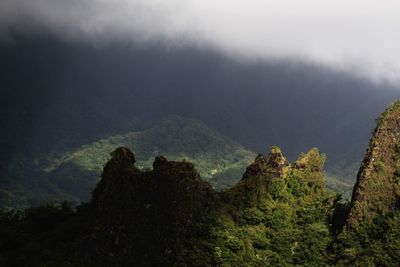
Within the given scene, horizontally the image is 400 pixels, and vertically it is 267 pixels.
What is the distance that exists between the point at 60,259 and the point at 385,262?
19197 mm

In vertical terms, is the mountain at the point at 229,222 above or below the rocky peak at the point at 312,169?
below

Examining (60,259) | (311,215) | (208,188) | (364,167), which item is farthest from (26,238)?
(364,167)

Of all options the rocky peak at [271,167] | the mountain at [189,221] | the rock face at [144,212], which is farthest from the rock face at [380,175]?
the rock face at [144,212]

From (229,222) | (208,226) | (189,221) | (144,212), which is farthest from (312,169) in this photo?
(144,212)

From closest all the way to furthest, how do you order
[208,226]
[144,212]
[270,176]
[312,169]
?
1. [144,212]
2. [208,226]
3. [270,176]
4. [312,169]

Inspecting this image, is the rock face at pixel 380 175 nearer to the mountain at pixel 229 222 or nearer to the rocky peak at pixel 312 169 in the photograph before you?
the mountain at pixel 229 222

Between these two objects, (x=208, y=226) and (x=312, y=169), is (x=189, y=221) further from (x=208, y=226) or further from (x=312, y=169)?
(x=312, y=169)

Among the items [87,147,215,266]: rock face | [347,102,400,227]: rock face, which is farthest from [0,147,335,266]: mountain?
[347,102,400,227]: rock face

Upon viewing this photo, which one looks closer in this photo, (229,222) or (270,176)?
(229,222)

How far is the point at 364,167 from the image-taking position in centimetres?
4075

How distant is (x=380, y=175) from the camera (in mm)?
39781

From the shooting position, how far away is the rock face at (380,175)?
38.9m

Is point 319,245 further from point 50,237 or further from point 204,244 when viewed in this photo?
point 50,237

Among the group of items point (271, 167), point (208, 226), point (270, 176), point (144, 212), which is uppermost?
point (271, 167)
